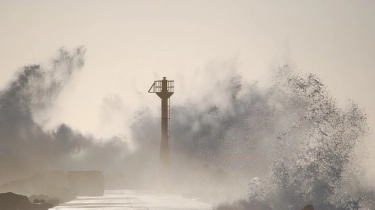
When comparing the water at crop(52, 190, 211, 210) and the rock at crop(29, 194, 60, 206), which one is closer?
the water at crop(52, 190, 211, 210)

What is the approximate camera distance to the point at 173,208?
7844cm

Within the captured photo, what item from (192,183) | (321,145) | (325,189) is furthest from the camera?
(192,183)

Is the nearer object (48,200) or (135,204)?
(135,204)

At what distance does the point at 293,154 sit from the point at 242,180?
51405 millimetres

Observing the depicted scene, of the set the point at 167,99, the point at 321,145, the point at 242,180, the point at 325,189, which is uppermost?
the point at 167,99

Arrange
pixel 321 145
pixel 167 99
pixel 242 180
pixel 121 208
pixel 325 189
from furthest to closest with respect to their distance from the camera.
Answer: pixel 167 99, pixel 242 180, pixel 121 208, pixel 321 145, pixel 325 189

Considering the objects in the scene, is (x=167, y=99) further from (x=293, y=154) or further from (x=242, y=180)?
(x=293, y=154)

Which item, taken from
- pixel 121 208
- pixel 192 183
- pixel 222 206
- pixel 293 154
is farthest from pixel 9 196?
pixel 192 183

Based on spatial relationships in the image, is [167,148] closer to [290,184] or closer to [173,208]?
[173,208]

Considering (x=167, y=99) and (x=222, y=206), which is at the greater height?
(x=167, y=99)

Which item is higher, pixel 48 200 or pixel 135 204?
pixel 48 200

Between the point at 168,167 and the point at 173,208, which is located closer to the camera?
the point at 173,208

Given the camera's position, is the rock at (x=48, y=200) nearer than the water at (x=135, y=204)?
No

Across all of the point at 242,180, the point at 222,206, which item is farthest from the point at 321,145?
the point at 242,180
